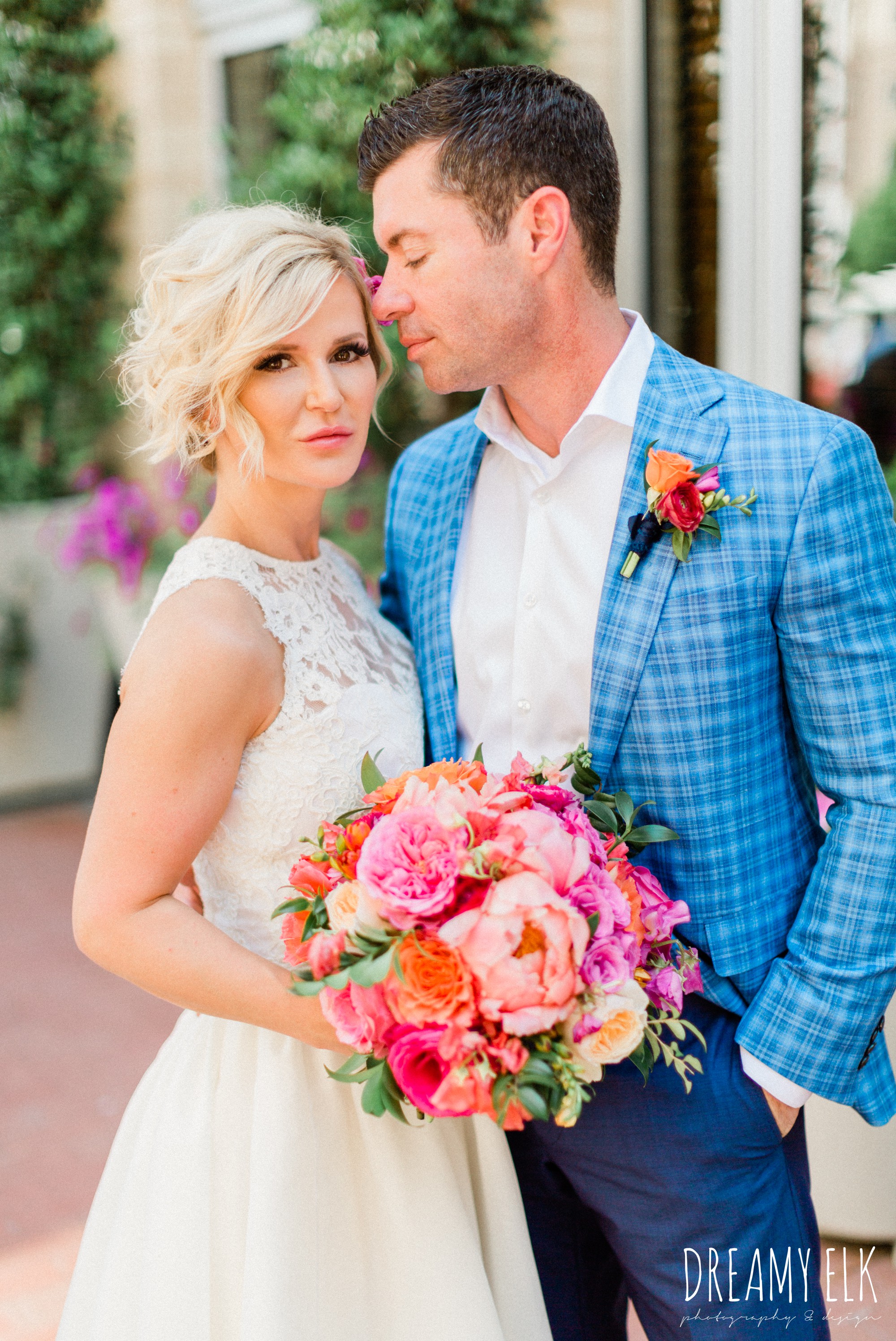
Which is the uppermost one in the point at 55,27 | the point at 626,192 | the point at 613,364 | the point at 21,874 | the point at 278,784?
the point at 55,27

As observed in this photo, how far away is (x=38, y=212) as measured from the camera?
21.8ft

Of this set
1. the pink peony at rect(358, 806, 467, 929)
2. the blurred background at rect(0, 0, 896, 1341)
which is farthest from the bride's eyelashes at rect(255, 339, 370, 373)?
the blurred background at rect(0, 0, 896, 1341)

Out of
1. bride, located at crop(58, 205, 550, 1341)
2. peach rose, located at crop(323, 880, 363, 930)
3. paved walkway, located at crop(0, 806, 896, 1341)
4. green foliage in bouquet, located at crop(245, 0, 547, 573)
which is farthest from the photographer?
green foliage in bouquet, located at crop(245, 0, 547, 573)

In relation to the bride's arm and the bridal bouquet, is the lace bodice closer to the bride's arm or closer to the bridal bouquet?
the bride's arm

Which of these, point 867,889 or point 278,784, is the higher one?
point 278,784

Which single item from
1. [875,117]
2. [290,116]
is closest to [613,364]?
[875,117]

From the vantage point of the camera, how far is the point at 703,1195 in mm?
1747

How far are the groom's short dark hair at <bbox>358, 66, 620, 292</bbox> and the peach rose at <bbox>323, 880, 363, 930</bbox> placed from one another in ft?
3.42

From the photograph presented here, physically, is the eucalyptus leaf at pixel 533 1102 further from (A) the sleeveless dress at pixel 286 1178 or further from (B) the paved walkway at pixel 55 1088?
(B) the paved walkway at pixel 55 1088

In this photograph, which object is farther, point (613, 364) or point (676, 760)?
point (613, 364)

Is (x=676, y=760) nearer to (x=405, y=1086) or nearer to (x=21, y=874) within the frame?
(x=405, y=1086)

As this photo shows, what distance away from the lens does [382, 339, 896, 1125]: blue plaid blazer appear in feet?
5.62

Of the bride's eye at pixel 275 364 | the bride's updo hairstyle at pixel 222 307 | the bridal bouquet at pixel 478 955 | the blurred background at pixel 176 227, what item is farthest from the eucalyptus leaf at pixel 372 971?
the blurred background at pixel 176 227

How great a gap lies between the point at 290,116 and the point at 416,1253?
4.51m
